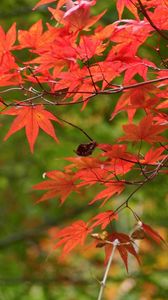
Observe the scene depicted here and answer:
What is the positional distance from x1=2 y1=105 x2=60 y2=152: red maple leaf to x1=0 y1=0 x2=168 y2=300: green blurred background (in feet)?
4.45

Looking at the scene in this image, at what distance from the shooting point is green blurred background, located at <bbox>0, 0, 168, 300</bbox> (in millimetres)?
2941

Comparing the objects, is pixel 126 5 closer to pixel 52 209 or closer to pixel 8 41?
pixel 8 41

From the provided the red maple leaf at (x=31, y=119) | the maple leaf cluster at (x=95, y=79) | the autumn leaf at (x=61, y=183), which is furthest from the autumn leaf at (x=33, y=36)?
the autumn leaf at (x=61, y=183)

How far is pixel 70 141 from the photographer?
3066 millimetres

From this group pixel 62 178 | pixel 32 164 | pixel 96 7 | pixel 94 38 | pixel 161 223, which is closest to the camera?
pixel 94 38

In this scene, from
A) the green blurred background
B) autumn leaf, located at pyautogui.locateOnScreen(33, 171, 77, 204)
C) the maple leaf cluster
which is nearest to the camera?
the maple leaf cluster

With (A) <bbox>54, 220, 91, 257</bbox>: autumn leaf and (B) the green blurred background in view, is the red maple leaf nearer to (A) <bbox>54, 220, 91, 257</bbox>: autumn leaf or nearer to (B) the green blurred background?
(A) <bbox>54, 220, 91, 257</bbox>: autumn leaf

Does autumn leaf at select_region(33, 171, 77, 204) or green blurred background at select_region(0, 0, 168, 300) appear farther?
green blurred background at select_region(0, 0, 168, 300)

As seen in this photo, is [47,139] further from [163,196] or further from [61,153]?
[163,196]

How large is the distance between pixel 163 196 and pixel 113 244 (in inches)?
70.2

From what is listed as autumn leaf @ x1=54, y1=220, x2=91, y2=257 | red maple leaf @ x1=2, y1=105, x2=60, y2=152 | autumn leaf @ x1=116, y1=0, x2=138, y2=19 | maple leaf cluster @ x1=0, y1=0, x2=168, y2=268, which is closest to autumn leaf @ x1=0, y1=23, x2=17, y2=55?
maple leaf cluster @ x1=0, y1=0, x2=168, y2=268

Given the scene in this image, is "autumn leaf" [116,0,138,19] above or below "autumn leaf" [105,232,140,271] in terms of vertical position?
above

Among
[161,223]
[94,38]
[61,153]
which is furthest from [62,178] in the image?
[161,223]

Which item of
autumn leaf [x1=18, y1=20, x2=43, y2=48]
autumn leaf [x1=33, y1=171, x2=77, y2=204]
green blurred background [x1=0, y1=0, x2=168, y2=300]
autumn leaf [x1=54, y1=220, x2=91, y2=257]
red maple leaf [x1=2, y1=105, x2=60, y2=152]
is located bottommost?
green blurred background [x1=0, y1=0, x2=168, y2=300]
